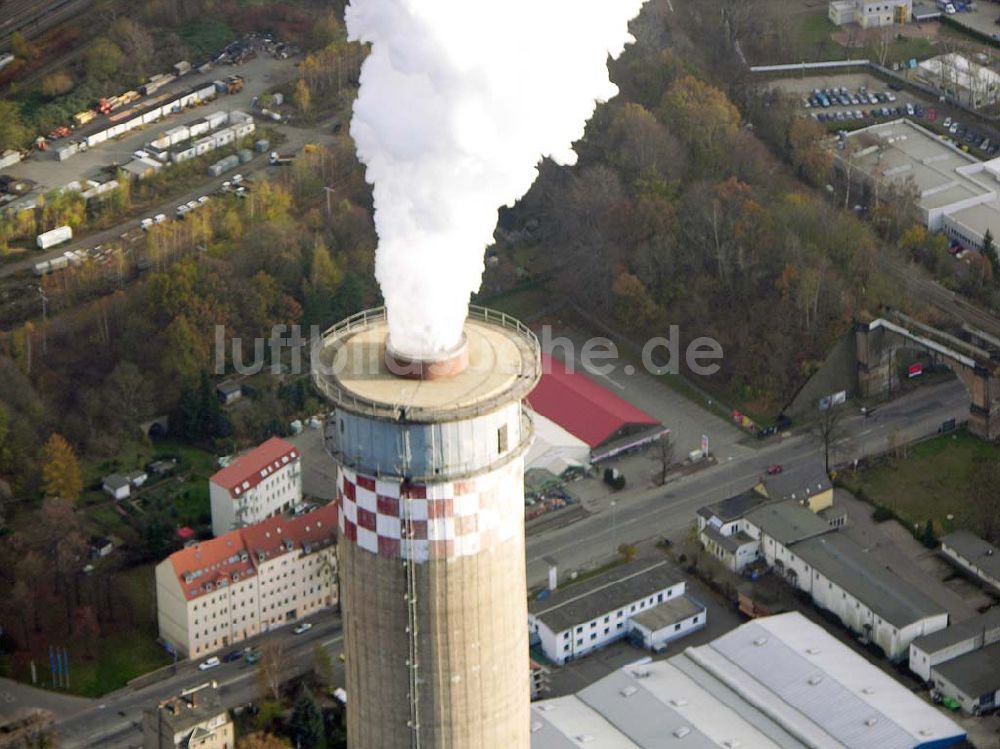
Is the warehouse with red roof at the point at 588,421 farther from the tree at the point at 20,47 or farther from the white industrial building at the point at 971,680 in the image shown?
the tree at the point at 20,47

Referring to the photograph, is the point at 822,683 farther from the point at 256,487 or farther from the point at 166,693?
the point at 256,487

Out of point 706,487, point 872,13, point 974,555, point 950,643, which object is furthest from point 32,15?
point 950,643

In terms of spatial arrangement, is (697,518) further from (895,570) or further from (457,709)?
(457,709)

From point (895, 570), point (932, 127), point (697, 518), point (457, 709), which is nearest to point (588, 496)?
point (697, 518)

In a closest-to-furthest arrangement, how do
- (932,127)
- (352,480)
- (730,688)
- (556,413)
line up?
(352,480), (730,688), (556,413), (932,127)

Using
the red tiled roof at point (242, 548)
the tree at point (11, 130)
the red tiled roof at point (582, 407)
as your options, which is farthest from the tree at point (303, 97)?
the red tiled roof at point (242, 548)
